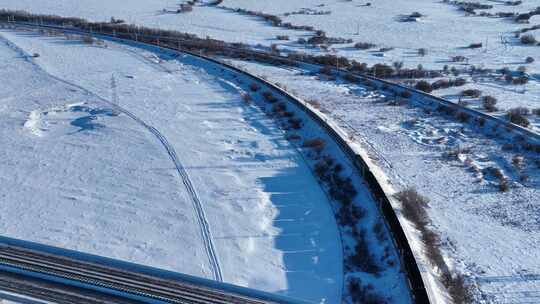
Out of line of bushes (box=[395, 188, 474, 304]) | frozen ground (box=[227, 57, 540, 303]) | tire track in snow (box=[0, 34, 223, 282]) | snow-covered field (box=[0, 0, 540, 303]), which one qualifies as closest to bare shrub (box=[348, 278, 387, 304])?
snow-covered field (box=[0, 0, 540, 303])

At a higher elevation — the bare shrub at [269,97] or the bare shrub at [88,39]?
the bare shrub at [88,39]

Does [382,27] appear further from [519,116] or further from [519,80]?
[519,116]

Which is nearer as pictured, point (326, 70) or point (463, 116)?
point (463, 116)

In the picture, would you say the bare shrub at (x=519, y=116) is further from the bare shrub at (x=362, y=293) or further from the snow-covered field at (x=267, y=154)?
the bare shrub at (x=362, y=293)

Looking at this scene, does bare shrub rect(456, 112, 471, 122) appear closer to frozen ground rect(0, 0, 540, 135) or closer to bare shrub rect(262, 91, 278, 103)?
frozen ground rect(0, 0, 540, 135)

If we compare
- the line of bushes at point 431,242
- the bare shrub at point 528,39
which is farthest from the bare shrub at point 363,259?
the bare shrub at point 528,39

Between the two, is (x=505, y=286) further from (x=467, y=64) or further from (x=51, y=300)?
(x=467, y=64)

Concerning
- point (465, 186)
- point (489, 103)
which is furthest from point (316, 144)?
point (489, 103)
